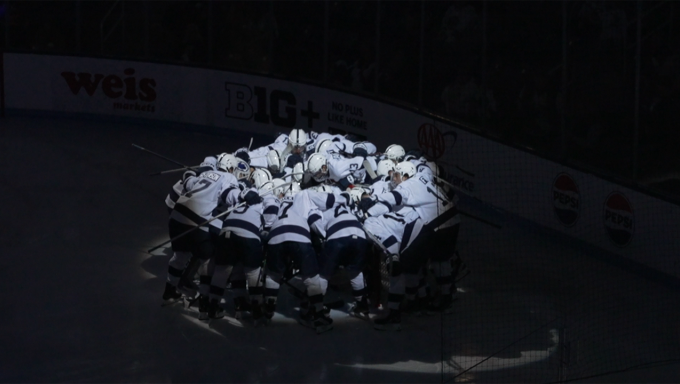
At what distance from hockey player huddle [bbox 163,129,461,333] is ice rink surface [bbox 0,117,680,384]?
0.22m

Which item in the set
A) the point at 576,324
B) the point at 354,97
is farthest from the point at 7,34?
the point at 576,324

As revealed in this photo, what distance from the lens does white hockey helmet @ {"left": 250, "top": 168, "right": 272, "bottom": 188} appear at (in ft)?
31.9

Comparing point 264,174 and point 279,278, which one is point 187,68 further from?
point 279,278

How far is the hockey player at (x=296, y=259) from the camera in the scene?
27.5 ft

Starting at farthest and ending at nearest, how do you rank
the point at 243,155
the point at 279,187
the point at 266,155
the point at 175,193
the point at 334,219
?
the point at 266,155 → the point at 243,155 → the point at 175,193 → the point at 279,187 → the point at 334,219

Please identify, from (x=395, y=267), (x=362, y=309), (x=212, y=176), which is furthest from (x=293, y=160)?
(x=395, y=267)

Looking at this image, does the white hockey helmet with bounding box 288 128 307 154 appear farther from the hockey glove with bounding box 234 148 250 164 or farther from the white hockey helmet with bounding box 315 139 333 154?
the hockey glove with bounding box 234 148 250 164

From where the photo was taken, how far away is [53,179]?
13602 mm

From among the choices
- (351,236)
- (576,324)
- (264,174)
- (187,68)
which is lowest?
(576,324)

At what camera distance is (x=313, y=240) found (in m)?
8.93

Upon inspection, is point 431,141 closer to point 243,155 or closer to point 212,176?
point 243,155

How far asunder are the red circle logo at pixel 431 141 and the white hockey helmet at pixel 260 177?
3.46 m

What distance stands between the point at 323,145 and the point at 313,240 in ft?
6.41

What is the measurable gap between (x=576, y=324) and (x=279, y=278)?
2.71 meters
